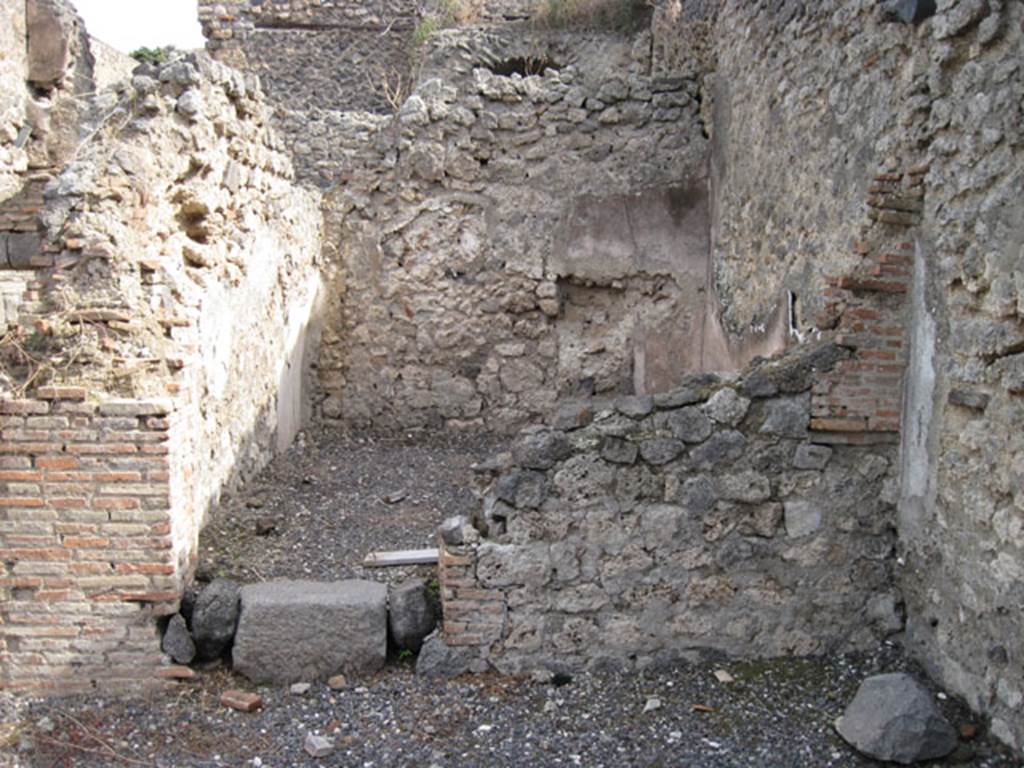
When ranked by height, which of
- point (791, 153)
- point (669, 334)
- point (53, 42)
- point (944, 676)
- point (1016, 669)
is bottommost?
point (944, 676)

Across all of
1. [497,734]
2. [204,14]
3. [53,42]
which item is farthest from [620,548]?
[204,14]

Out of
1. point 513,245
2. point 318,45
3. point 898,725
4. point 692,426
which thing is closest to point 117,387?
point 692,426

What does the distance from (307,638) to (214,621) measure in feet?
1.35

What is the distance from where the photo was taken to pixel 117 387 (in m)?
3.84

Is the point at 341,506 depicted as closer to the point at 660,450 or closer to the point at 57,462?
the point at 57,462

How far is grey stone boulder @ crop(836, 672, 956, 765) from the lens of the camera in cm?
313

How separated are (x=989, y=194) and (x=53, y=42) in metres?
8.59

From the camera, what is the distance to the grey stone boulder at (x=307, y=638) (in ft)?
12.7

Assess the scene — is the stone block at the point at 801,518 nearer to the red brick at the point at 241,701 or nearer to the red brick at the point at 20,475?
the red brick at the point at 241,701

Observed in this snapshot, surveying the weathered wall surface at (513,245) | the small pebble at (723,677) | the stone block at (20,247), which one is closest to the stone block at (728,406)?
the small pebble at (723,677)

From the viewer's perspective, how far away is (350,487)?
5863mm

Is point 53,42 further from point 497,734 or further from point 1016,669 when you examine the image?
point 1016,669

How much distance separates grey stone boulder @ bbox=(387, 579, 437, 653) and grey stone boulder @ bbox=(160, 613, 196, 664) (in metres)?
0.86

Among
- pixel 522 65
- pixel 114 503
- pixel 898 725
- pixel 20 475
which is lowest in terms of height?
pixel 898 725
